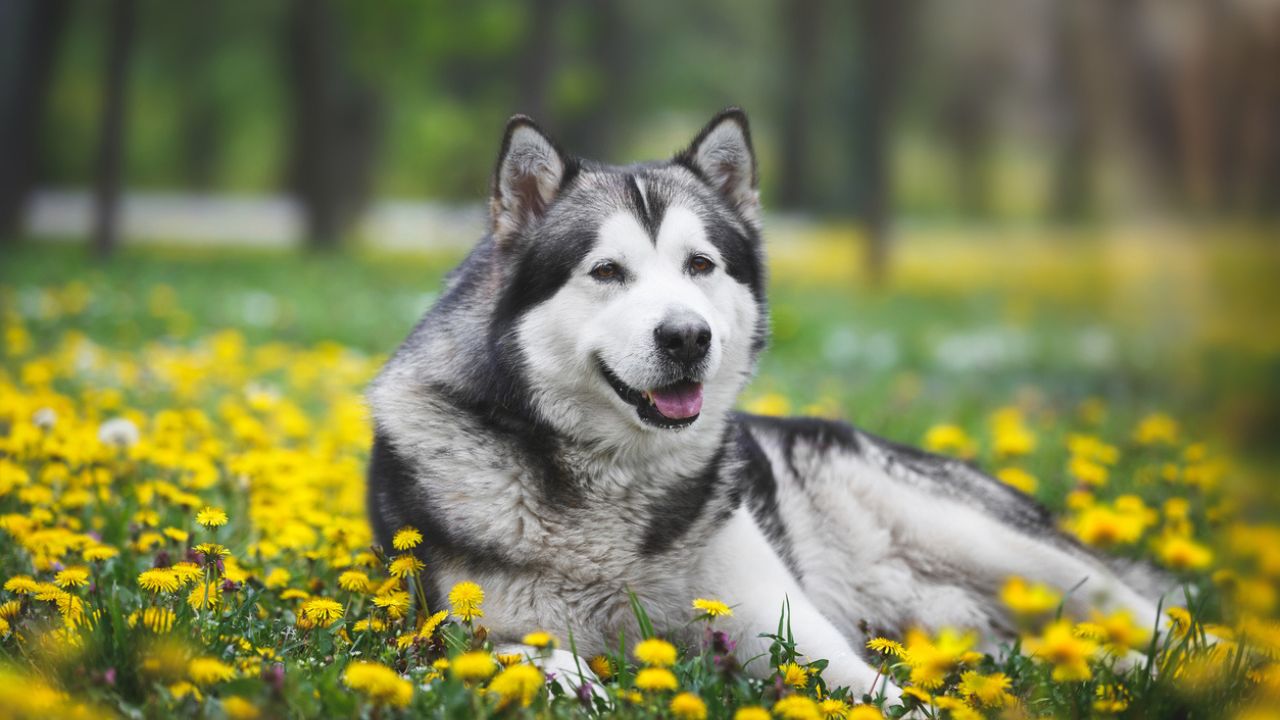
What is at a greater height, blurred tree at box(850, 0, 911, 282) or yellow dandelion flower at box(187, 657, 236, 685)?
blurred tree at box(850, 0, 911, 282)

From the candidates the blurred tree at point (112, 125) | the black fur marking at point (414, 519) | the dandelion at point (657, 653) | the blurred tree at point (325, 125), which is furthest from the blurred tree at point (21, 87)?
the dandelion at point (657, 653)

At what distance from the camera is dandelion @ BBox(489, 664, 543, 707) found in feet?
6.56

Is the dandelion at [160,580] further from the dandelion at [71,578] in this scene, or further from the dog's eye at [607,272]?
the dog's eye at [607,272]

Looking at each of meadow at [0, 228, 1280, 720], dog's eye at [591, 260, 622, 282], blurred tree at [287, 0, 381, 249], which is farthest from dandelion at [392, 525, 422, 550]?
blurred tree at [287, 0, 381, 249]

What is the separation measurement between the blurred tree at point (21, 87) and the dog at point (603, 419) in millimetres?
14501

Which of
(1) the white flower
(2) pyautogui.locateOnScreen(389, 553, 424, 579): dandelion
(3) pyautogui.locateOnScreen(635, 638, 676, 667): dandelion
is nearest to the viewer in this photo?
(3) pyautogui.locateOnScreen(635, 638, 676, 667): dandelion

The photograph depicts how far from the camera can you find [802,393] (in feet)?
23.2

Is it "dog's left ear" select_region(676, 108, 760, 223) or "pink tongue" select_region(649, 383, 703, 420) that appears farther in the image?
"dog's left ear" select_region(676, 108, 760, 223)

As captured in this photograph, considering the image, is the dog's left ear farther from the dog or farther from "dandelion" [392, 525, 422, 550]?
"dandelion" [392, 525, 422, 550]

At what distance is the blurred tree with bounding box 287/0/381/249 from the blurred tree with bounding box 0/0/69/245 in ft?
12.9

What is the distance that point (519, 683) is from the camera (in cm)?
202

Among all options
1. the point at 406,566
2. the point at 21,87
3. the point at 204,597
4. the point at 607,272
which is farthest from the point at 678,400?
the point at 21,87

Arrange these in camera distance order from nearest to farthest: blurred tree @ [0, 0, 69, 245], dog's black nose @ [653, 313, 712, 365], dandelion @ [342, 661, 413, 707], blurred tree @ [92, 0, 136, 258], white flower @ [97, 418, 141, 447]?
dandelion @ [342, 661, 413, 707] → dog's black nose @ [653, 313, 712, 365] → white flower @ [97, 418, 141, 447] → blurred tree @ [92, 0, 136, 258] → blurred tree @ [0, 0, 69, 245]

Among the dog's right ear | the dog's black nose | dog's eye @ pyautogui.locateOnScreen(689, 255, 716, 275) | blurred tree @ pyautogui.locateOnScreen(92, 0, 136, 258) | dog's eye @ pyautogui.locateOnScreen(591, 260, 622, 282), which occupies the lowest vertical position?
blurred tree @ pyautogui.locateOnScreen(92, 0, 136, 258)
